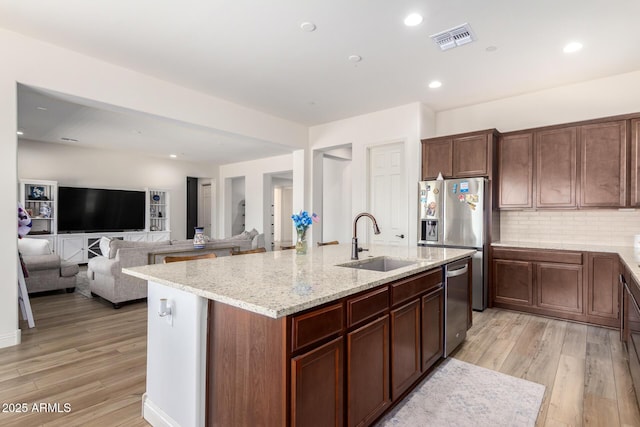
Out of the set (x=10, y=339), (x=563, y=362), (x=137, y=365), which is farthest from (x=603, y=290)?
(x=10, y=339)

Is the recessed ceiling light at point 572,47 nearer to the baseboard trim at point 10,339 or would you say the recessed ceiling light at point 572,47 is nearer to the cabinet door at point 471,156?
the cabinet door at point 471,156

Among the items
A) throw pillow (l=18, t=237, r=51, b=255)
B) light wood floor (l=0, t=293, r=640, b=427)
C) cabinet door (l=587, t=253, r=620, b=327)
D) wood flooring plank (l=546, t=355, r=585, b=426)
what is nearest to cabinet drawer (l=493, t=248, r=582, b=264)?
cabinet door (l=587, t=253, r=620, b=327)

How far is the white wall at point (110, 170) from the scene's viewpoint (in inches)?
284

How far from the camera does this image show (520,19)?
2779mm

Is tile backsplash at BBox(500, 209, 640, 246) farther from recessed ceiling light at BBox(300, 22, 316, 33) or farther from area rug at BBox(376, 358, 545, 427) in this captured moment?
recessed ceiling light at BBox(300, 22, 316, 33)

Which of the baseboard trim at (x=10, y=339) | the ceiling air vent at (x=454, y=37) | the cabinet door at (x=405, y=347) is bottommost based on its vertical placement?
the baseboard trim at (x=10, y=339)

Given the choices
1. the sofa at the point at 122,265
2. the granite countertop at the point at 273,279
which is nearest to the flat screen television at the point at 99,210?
the sofa at the point at 122,265

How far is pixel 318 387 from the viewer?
1.44m

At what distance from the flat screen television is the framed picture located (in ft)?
1.05

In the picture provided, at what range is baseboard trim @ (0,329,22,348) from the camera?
3006 millimetres

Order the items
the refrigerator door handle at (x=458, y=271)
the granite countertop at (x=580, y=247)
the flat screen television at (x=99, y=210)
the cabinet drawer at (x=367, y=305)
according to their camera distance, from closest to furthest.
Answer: the cabinet drawer at (x=367, y=305) < the refrigerator door handle at (x=458, y=271) < the granite countertop at (x=580, y=247) < the flat screen television at (x=99, y=210)

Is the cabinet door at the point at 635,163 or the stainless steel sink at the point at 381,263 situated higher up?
the cabinet door at the point at 635,163

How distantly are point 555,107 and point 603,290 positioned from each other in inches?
92.7

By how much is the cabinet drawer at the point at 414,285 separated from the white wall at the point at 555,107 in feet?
10.5
